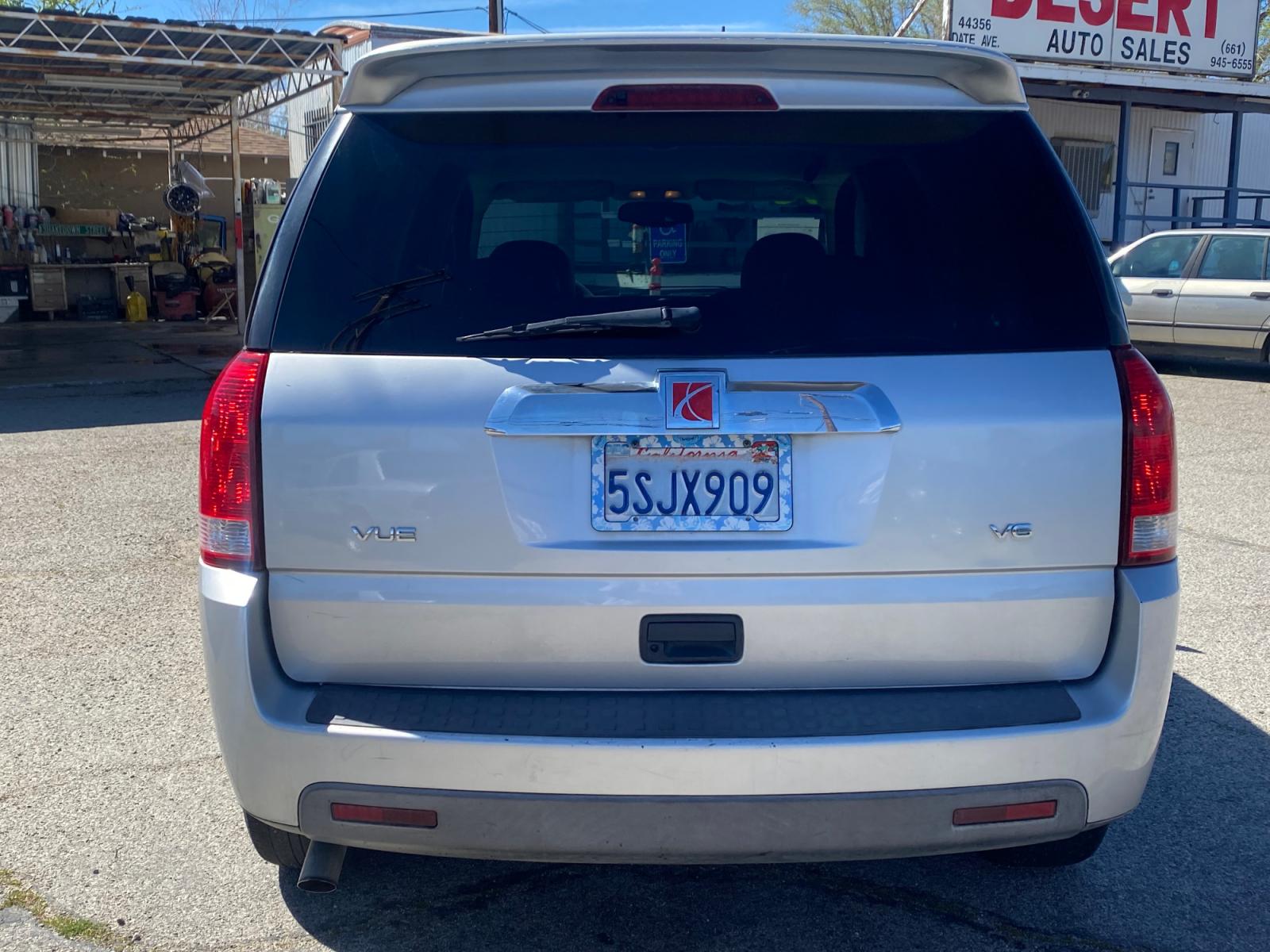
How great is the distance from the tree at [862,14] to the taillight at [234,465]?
34.0 meters

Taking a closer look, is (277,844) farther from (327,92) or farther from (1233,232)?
(327,92)

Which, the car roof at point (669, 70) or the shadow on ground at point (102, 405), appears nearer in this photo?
the car roof at point (669, 70)

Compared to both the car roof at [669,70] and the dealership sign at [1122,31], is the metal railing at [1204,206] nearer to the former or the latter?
the dealership sign at [1122,31]

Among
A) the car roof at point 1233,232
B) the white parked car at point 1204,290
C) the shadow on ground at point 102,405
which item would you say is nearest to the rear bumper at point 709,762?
the shadow on ground at point 102,405

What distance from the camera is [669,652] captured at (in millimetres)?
2486

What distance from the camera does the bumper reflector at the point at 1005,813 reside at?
2.43 metres

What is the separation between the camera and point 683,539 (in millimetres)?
2463

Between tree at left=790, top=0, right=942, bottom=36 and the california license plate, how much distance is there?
111ft

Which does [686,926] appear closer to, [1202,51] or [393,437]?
[393,437]

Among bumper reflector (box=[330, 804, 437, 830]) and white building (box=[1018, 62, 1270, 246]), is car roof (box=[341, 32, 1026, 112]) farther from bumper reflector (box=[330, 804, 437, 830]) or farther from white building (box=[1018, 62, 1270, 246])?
white building (box=[1018, 62, 1270, 246])

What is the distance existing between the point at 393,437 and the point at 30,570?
448 centimetres

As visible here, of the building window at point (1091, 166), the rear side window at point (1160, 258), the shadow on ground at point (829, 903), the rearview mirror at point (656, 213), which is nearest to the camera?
the rearview mirror at point (656, 213)

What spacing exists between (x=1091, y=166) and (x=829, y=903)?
922 inches

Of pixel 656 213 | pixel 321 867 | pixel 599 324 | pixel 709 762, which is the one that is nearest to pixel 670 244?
pixel 656 213
